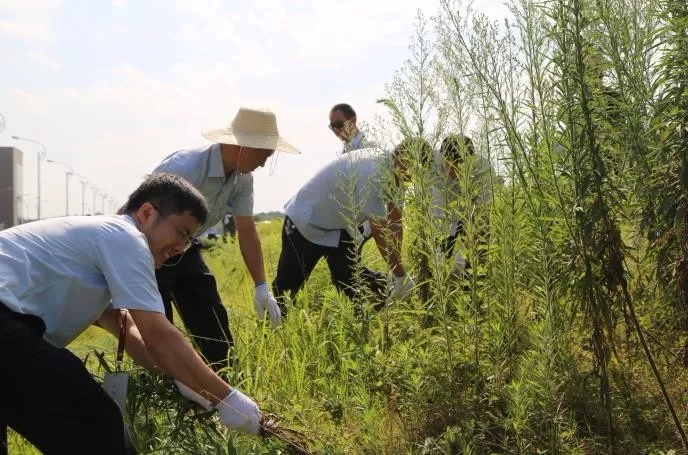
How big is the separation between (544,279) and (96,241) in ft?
5.09

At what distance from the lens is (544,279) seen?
8.95ft

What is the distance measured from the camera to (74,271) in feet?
8.13

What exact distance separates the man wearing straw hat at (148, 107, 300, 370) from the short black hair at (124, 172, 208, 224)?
1353 millimetres

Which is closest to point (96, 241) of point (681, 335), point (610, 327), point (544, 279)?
point (544, 279)

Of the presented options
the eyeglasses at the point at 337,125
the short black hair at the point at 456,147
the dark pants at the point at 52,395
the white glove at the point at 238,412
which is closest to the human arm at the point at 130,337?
the white glove at the point at 238,412

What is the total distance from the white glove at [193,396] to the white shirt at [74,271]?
46cm

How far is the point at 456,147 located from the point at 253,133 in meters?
1.48

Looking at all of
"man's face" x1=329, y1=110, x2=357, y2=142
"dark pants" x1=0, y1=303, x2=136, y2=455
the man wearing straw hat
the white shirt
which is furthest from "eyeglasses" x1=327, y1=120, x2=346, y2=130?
"dark pants" x1=0, y1=303, x2=136, y2=455

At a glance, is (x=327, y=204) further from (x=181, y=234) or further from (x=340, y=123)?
(x=181, y=234)

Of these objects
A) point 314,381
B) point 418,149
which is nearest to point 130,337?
point 314,381

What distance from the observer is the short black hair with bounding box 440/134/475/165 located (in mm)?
3335

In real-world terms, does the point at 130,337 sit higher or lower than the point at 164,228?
lower

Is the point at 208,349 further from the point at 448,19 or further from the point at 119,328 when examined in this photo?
the point at 448,19

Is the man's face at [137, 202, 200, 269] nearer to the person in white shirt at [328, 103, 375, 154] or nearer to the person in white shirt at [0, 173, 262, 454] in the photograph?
the person in white shirt at [0, 173, 262, 454]
